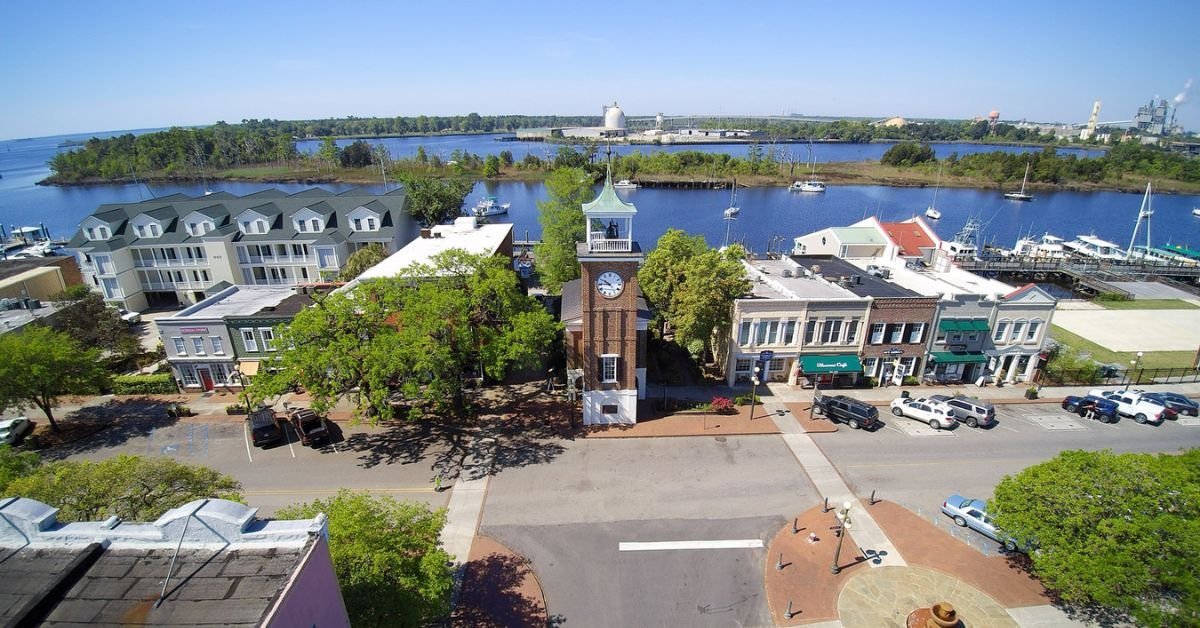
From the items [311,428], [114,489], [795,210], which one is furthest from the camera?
[795,210]

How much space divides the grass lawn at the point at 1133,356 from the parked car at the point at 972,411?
19.9 metres

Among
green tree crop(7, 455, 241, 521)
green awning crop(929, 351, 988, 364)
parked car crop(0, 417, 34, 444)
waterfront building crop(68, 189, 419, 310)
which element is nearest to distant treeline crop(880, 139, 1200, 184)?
green awning crop(929, 351, 988, 364)

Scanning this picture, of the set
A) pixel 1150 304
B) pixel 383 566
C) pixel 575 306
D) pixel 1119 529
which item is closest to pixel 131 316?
pixel 575 306

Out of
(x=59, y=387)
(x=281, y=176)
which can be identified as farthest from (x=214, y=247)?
(x=281, y=176)

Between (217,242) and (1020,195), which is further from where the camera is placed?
(1020,195)

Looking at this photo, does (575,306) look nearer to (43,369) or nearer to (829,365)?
(829,365)

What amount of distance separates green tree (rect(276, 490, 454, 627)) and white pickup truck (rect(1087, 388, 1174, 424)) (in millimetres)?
46718

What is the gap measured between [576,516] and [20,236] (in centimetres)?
13884

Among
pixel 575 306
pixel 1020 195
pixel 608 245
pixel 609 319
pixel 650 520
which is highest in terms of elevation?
pixel 608 245

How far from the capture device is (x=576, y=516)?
2709 centimetres

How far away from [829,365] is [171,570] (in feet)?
129

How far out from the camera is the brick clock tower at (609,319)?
104 ft

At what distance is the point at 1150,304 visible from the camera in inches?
2453

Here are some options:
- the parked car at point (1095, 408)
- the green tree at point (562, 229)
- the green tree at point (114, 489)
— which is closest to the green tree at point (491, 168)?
the green tree at point (562, 229)
